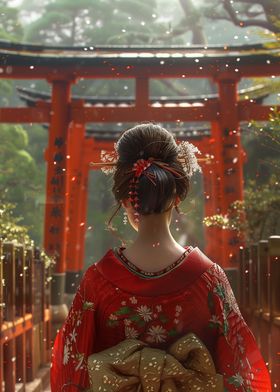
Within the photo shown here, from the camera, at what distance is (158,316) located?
2109 millimetres

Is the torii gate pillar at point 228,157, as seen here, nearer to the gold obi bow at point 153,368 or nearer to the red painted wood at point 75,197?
the red painted wood at point 75,197

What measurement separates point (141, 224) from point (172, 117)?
6.40m

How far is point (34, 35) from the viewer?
17.5m

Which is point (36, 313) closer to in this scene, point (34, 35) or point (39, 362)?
point (39, 362)

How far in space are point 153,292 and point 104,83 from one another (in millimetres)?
14932

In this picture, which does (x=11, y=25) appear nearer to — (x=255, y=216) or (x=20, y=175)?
(x=20, y=175)

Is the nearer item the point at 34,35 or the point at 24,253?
the point at 24,253

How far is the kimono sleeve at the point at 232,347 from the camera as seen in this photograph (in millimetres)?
2152

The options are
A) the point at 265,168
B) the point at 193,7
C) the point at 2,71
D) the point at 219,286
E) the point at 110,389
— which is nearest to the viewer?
the point at 110,389

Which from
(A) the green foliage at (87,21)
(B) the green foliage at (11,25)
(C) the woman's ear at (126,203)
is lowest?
(C) the woman's ear at (126,203)

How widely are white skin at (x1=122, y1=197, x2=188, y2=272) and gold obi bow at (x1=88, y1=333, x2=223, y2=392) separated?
0.25 meters

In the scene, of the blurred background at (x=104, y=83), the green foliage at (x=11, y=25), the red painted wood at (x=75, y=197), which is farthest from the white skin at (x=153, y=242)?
the green foliage at (x=11, y=25)

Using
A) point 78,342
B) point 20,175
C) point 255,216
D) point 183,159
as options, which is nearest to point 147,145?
point 183,159

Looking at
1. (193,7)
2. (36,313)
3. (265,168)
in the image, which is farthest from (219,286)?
(193,7)
